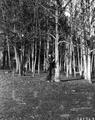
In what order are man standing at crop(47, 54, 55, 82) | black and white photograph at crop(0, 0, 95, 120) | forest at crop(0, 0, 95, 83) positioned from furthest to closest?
forest at crop(0, 0, 95, 83) < man standing at crop(47, 54, 55, 82) < black and white photograph at crop(0, 0, 95, 120)

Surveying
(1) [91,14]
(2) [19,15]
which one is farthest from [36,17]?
(1) [91,14]

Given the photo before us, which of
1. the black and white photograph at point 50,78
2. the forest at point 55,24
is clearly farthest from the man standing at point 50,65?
the forest at point 55,24

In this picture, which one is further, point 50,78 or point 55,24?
point 55,24

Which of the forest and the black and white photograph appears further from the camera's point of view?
the forest

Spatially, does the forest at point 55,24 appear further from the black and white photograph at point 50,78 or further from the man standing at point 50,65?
the man standing at point 50,65

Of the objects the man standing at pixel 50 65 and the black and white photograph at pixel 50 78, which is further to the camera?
the man standing at pixel 50 65

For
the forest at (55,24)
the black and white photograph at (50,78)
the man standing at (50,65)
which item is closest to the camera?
the black and white photograph at (50,78)

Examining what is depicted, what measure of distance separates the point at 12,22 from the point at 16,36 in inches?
75.9

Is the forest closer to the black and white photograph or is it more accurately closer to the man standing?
the black and white photograph

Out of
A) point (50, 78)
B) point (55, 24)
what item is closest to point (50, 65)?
point (50, 78)

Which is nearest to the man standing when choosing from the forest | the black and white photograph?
the black and white photograph

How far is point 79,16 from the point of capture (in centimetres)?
2228

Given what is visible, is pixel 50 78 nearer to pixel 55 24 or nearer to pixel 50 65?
pixel 50 65

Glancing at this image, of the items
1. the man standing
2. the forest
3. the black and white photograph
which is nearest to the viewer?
the black and white photograph
